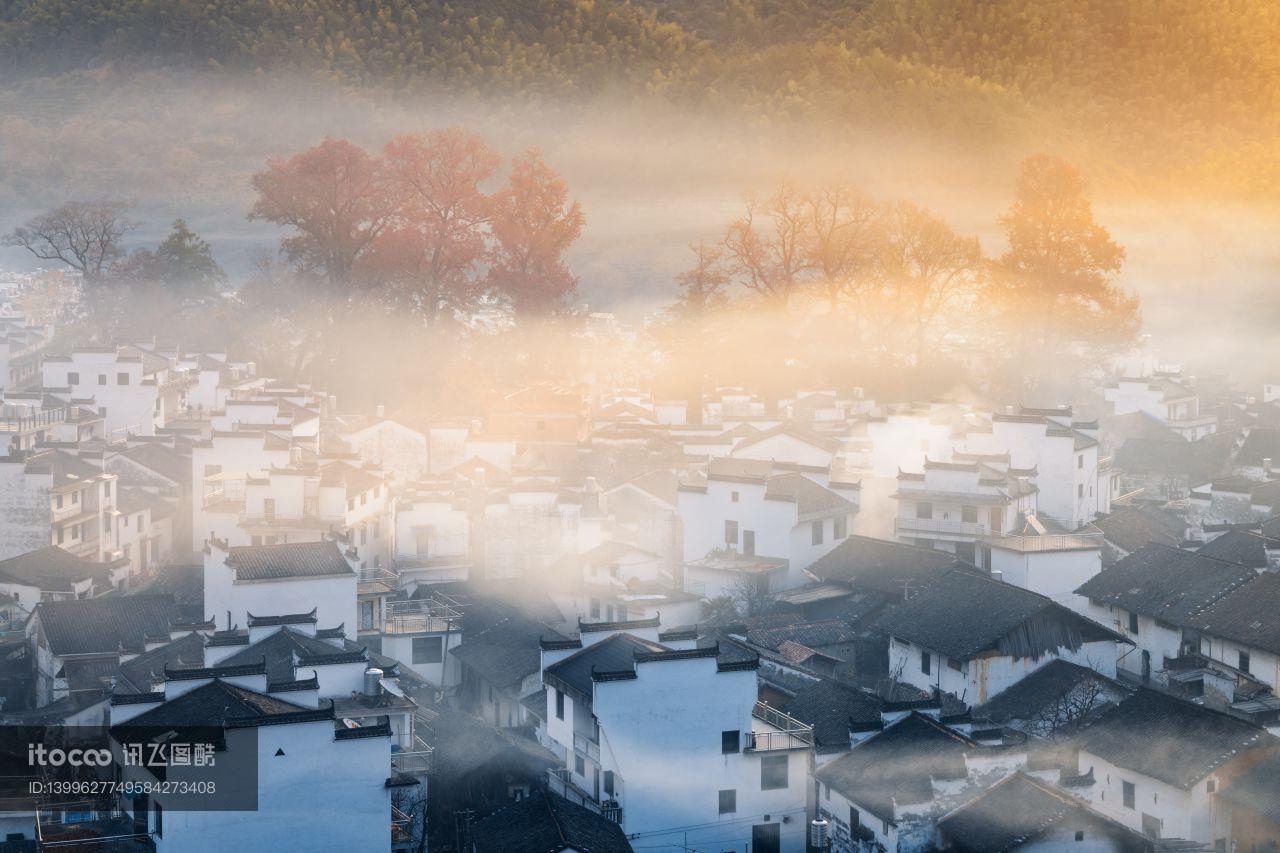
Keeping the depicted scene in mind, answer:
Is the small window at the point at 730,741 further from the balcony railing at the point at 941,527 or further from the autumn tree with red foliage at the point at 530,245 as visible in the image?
the autumn tree with red foliage at the point at 530,245

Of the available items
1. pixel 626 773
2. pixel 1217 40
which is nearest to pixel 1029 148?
pixel 1217 40

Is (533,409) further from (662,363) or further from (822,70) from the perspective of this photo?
(822,70)

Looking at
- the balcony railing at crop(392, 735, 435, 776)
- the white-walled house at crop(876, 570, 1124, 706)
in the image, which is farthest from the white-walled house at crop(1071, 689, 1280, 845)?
the balcony railing at crop(392, 735, 435, 776)

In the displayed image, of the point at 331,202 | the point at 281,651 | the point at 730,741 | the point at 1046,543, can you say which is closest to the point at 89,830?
the point at 281,651

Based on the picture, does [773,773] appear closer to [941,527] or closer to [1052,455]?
[941,527]

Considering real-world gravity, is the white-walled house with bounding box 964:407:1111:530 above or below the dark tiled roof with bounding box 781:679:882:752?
above

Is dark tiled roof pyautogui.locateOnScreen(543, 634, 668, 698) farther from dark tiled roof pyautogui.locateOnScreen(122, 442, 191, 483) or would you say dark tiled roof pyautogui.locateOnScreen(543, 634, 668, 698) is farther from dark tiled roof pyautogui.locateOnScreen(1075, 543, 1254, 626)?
dark tiled roof pyautogui.locateOnScreen(122, 442, 191, 483)
